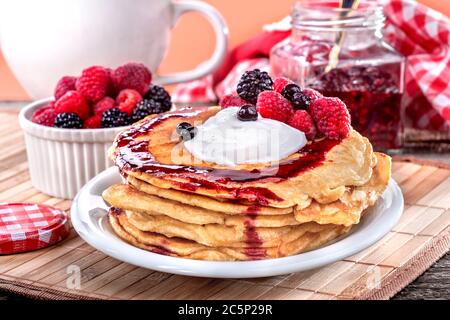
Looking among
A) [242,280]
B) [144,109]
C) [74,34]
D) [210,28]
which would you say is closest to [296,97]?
[242,280]

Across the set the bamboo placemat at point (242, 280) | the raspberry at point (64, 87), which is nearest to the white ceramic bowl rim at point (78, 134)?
the raspberry at point (64, 87)

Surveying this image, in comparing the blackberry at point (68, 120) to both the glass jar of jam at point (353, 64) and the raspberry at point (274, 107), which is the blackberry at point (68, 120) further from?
the glass jar of jam at point (353, 64)

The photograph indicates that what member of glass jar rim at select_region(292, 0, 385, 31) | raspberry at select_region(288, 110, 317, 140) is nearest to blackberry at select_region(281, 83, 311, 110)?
raspberry at select_region(288, 110, 317, 140)

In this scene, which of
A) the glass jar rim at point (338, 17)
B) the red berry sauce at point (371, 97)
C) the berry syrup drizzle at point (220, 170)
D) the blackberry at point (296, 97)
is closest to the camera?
the berry syrup drizzle at point (220, 170)

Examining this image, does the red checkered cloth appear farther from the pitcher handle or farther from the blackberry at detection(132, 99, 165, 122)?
the blackberry at detection(132, 99, 165, 122)

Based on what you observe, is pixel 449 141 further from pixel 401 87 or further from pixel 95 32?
pixel 95 32

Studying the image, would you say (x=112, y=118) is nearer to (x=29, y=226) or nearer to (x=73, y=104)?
(x=73, y=104)
